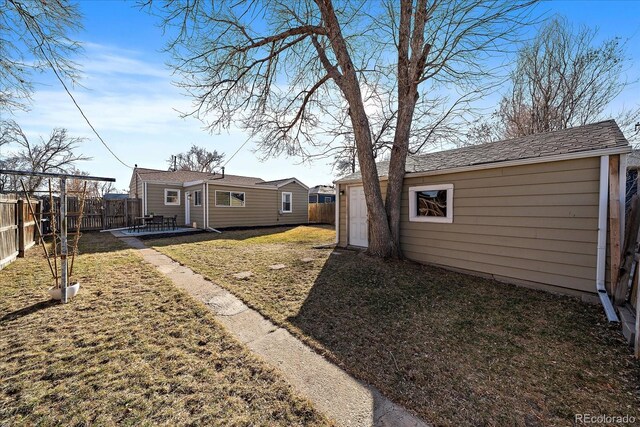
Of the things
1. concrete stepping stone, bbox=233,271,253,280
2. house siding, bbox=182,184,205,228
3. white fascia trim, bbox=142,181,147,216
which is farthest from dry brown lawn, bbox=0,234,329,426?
white fascia trim, bbox=142,181,147,216

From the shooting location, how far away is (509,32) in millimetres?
5547

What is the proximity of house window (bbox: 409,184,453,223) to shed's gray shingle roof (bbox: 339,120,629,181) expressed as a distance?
0.49 metres

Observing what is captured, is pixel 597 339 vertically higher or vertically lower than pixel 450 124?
lower

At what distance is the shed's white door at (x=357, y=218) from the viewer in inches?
329

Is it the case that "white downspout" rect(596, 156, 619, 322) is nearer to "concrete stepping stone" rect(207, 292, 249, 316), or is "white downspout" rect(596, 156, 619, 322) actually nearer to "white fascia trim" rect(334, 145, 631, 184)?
"white fascia trim" rect(334, 145, 631, 184)

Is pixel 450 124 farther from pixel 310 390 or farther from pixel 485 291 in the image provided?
pixel 310 390

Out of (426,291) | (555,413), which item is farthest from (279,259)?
(555,413)

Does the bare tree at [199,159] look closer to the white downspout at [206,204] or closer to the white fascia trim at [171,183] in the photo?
the white fascia trim at [171,183]

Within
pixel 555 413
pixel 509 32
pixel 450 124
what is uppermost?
pixel 509 32

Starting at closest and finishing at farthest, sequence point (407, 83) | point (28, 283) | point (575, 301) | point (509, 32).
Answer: point (575, 301) < point (28, 283) < point (509, 32) < point (407, 83)

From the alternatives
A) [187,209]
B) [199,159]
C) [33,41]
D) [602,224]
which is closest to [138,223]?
[187,209]

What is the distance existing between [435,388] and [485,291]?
315 centimetres

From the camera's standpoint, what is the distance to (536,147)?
5172 mm

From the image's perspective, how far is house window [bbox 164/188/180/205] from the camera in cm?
1567
